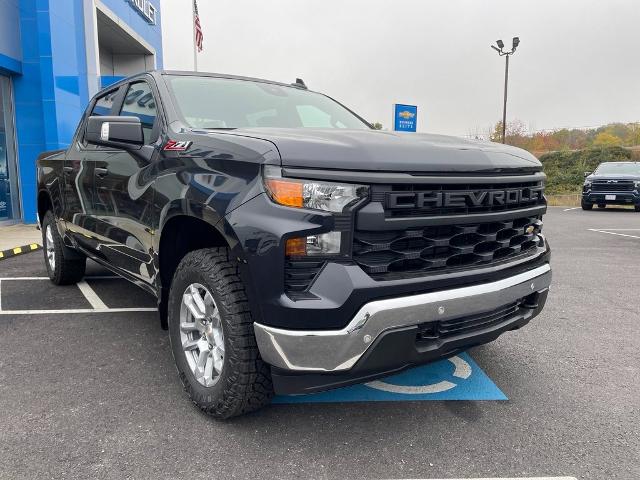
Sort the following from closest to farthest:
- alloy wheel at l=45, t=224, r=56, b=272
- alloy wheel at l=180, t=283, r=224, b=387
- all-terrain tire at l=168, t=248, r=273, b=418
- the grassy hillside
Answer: all-terrain tire at l=168, t=248, r=273, b=418, alloy wheel at l=180, t=283, r=224, b=387, alloy wheel at l=45, t=224, r=56, b=272, the grassy hillside

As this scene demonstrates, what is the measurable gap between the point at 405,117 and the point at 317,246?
15.8 meters

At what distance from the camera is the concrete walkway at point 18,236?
7.86 meters

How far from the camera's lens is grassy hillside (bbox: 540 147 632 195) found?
122ft

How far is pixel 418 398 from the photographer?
9.00 ft

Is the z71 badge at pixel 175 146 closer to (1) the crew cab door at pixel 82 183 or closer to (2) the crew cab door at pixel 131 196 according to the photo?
(2) the crew cab door at pixel 131 196

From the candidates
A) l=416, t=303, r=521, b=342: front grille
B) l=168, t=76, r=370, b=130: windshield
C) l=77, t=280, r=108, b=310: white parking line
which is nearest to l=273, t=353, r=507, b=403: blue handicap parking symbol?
l=416, t=303, r=521, b=342: front grille

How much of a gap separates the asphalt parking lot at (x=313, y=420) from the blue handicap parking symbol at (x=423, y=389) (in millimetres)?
44

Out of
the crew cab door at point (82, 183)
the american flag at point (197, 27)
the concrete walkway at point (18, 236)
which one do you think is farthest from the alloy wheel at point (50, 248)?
the american flag at point (197, 27)

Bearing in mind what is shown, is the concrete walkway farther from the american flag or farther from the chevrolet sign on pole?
the chevrolet sign on pole

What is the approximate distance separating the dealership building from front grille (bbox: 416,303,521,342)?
10654 mm

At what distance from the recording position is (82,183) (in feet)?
12.8

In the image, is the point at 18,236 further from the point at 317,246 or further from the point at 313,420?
the point at 317,246

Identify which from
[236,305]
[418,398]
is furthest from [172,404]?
[418,398]

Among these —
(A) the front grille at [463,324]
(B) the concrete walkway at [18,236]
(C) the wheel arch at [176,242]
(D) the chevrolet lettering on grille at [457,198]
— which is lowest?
(B) the concrete walkway at [18,236]
